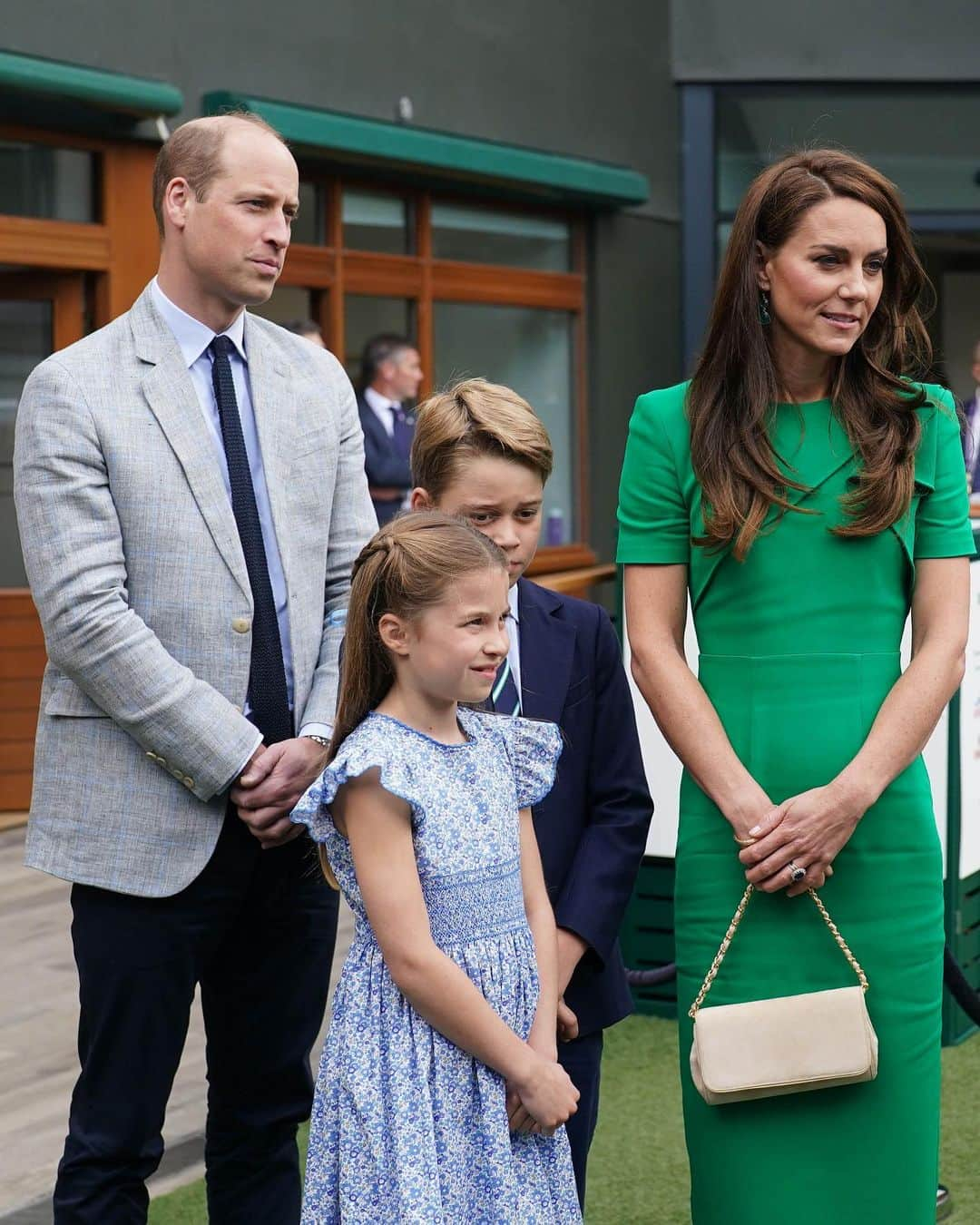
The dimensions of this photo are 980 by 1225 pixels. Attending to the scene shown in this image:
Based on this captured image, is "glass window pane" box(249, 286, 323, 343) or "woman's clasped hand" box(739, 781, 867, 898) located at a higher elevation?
"glass window pane" box(249, 286, 323, 343)

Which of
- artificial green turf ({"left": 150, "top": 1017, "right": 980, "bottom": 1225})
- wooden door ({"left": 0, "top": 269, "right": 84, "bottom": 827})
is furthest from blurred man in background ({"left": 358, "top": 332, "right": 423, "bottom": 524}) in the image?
artificial green turf ({"left": 150, "top": 1017, "right": 980, "bottom": 1225})

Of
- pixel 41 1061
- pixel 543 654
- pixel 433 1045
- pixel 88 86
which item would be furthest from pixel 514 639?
pixel 88 86

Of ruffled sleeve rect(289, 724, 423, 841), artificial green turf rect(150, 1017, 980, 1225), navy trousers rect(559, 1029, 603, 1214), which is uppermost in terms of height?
ruffled sleeve rect(289, 724, 423, 841)

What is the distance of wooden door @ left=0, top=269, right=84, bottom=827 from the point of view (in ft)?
25.5

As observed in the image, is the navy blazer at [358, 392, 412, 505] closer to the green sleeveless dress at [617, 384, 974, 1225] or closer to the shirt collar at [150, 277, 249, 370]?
the shirt collar at [150, 277, 249, 370]

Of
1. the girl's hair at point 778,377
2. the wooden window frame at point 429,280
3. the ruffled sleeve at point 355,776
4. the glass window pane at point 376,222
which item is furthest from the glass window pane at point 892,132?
the ruffled sleeve at point 355,776

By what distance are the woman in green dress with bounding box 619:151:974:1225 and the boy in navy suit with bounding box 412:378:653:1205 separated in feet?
0.31

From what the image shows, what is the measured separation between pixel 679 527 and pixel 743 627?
18 centimetres

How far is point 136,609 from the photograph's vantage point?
2.69m

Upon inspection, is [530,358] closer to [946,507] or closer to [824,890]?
[946,507]

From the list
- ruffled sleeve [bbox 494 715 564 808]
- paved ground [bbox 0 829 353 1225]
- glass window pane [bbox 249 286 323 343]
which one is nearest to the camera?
ruffled sleeve [bbox 494 715 564 808]

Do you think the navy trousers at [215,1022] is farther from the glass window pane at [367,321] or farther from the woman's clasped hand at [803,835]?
the glass window pane at [367,321]

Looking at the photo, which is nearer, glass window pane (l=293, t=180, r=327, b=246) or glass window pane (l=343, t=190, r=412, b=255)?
glass window pane (l=293, t=180, r=327, b=246)

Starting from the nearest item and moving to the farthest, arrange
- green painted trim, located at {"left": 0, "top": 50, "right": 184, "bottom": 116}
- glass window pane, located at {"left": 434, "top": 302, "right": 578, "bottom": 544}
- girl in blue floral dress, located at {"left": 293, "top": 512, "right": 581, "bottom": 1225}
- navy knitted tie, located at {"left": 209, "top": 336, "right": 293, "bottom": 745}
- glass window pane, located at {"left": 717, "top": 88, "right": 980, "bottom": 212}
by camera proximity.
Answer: girl in blue floral dress, located at {"left": 293, "top": 512, "right": 581, "bottom": 1225} < navy knitted tie, located at {"left": 209, "top": 336, "right": 293, "bottom": 745} < green painted trim, located at {"left": 0, "top": 50, "right": 184, "bottom": 116} < glass window pane, located at {"left": 434, "top": 302, "right": 578, "bottom": 544} < glass window pane, located at {"left": 717, "top": 88, "right": 980, "bottom": 212}
